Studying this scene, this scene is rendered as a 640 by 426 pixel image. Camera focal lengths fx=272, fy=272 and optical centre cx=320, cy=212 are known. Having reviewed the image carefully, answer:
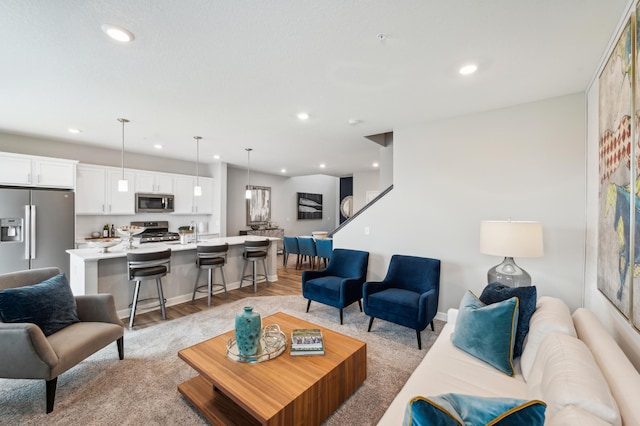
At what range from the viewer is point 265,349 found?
6.45 ft

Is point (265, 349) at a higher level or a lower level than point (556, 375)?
lower

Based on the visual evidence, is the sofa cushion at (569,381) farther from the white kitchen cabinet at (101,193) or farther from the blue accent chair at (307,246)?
the white kitchen cabinet at (101,193)

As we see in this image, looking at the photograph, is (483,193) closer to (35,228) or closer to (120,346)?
(120,346)

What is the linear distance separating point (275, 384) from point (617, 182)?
241 centimetres

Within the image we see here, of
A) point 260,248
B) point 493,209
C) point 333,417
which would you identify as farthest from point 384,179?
point 333,417

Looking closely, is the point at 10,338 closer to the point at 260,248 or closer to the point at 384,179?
the point at 260,248

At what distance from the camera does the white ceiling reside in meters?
1.65

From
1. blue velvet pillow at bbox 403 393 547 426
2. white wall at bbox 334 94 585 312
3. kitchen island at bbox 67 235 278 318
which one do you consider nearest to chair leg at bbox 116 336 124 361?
kitchen island at bbox 67 235 278 318

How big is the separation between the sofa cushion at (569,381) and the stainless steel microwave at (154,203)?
6266mm

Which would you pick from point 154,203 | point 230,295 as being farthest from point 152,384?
point 154,203

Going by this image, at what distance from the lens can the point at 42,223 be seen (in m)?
4.05

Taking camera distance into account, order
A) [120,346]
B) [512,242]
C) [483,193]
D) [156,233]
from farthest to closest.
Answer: [156,233], [483,193], [120,346], [512,242]

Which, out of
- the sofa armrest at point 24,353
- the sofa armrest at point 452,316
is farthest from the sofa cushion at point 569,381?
Answer: the sofa armrest at point 24,353

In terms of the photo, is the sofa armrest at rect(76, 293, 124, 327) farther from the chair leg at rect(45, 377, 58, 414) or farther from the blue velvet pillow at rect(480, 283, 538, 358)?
the blue velvet pillow at rect(480, 283, 538, 358)
